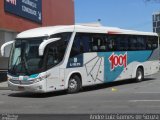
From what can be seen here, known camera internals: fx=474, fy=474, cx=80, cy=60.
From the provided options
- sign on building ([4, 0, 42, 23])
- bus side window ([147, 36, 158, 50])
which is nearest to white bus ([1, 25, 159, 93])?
bus side window ([147, 36, 158, 50])

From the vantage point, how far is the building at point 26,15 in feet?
97.1

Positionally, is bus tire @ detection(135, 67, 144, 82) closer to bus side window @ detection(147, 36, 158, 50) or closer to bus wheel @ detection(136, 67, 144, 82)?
bus wheel @ detection(136, 67, 144, 82)

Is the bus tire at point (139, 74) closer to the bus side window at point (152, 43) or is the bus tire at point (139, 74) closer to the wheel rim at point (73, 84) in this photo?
the bus side window at point (152, 43)

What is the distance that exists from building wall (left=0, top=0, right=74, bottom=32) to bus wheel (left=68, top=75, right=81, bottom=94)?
9270 millimetres

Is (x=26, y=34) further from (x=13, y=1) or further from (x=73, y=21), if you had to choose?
(x=73, y=21)

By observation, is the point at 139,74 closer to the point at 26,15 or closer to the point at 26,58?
the point at 26,58

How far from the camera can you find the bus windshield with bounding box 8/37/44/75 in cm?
1938

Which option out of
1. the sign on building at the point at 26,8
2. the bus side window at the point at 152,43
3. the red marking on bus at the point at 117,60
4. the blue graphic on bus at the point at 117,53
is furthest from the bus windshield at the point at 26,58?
the sign on building at the point at 26,8

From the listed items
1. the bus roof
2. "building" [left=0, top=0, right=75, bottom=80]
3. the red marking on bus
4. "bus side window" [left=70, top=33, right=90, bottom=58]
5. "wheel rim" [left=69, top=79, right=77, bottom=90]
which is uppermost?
"building" [left=0, top=0, right=75, bottom=80]

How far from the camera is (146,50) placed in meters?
27.0

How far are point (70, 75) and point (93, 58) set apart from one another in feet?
6.56

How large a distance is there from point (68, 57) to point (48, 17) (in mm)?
17859

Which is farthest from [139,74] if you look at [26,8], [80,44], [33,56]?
[26,8]

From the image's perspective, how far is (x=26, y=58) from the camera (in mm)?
19656
